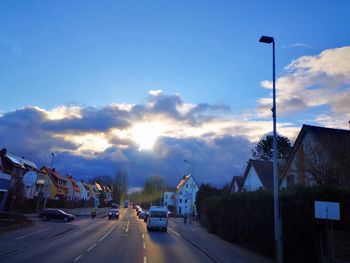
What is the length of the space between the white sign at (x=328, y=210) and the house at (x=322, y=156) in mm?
7401

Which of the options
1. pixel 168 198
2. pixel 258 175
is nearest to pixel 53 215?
pixel 258 175

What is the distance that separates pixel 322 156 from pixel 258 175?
22.8m

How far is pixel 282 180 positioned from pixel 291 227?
18302 mm

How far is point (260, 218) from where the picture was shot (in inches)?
856

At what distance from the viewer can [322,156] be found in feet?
83.5

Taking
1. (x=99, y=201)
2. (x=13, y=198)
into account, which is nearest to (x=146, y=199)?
(x=99, y=201)

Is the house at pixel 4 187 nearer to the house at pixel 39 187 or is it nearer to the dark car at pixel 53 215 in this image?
the dark car at pixel 53 215

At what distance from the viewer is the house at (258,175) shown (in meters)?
46.7

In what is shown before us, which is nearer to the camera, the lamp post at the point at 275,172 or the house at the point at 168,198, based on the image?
the lamp post at the point at 275,172

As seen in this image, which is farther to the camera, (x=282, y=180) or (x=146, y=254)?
(x=282, y=180)

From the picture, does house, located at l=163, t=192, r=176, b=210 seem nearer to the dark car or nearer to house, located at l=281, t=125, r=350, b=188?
the dark car

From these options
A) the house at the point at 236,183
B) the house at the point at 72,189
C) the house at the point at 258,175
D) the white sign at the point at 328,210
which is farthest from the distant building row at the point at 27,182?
the white sign at the point at 328,210

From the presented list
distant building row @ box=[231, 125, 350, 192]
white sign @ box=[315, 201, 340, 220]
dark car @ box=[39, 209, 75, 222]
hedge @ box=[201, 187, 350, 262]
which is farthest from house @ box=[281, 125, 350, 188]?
dark car @ box=[39, 209, 75, 222]

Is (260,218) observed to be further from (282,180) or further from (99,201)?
(99,201)
